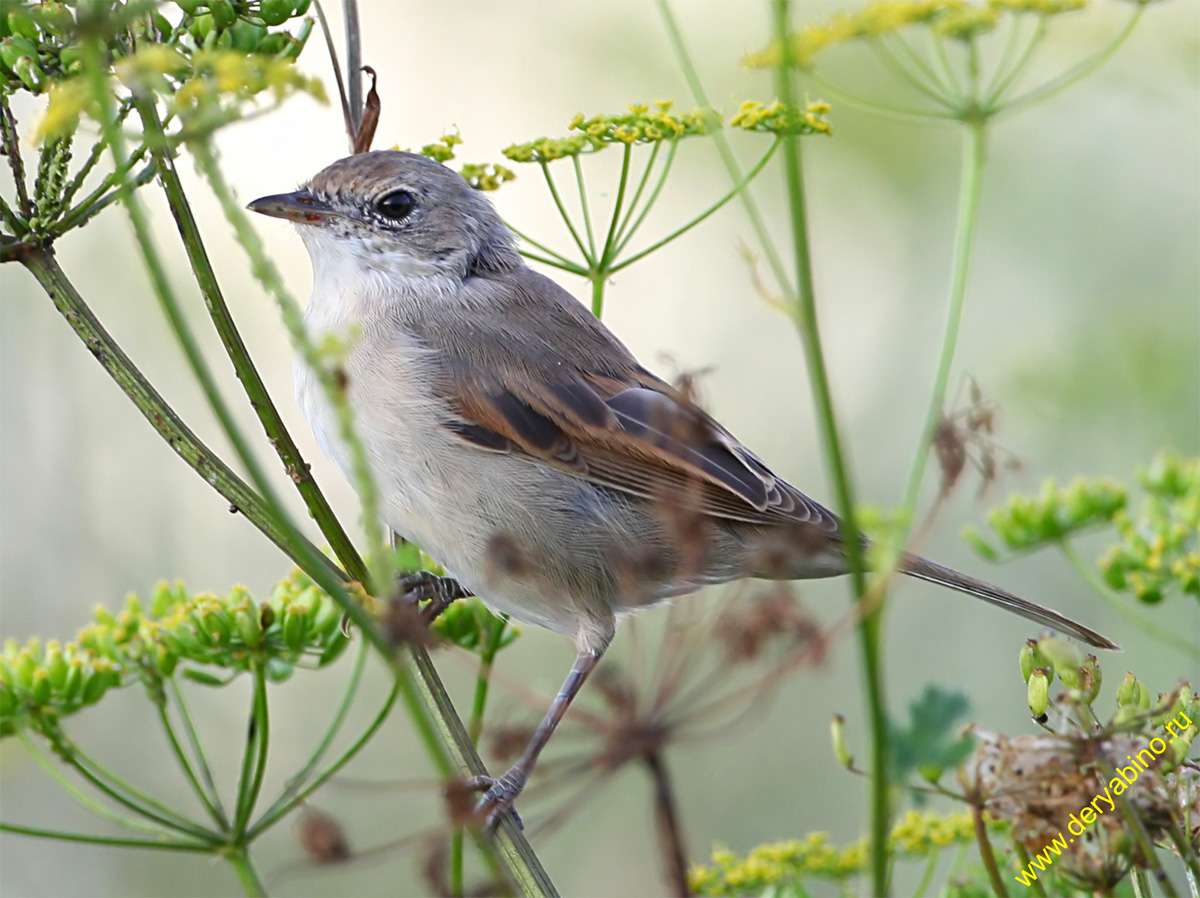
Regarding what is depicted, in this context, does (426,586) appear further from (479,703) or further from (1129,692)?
(1129,692)

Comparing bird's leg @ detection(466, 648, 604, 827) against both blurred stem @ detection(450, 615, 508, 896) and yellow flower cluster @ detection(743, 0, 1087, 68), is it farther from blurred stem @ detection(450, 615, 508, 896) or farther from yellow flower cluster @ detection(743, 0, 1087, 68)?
yellow flower cluster @ detection(743, 0, 1087, 68)

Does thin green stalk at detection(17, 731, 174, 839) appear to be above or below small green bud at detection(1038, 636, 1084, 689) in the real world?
above

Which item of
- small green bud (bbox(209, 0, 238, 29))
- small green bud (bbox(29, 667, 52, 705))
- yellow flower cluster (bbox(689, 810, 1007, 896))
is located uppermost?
small green bud (bbox(209, 0, 238, 29))

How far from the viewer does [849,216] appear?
23.9 ft

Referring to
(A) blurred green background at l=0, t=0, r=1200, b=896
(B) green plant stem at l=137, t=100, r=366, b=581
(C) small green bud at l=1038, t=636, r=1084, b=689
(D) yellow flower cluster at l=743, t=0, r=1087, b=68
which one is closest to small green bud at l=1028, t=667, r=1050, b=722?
(C) small green bud at l=1038, t=636, r=1084, b=689

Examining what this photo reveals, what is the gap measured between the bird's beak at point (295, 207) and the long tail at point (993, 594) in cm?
171

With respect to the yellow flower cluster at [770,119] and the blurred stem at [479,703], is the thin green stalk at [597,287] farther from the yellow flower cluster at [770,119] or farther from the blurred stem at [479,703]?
the blurred stem at [479,703]

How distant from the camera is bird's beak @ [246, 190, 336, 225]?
11.2 ft

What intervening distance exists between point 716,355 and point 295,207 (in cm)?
386

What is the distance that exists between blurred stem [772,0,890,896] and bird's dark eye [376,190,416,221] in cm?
263

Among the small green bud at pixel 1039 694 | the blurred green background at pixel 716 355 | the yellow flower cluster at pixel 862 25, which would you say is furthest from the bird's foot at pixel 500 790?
the blurred green background at pixel 716 355

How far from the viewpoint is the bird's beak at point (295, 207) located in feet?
11.2

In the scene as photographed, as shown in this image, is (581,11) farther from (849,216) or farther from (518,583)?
(518,583)

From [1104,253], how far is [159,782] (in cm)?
534
